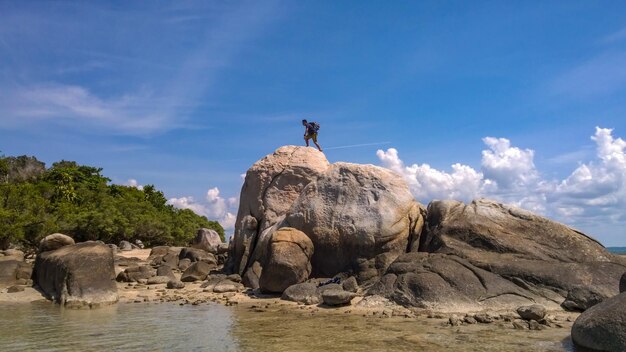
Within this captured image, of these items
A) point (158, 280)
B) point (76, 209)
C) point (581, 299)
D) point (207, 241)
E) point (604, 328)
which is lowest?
point (604, 328)

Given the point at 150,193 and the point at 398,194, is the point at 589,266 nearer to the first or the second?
the point at 398,194

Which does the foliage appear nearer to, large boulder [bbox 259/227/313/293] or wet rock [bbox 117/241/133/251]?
wet rock [bbox 117/241/133/251]

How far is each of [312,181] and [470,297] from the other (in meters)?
7.81

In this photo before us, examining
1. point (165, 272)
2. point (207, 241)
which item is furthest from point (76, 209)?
point (165, 272)

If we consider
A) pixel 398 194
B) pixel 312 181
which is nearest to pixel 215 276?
pixel 312 181

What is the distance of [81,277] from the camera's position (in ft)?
51.0

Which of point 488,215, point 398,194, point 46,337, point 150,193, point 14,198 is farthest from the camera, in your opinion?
point 150,193

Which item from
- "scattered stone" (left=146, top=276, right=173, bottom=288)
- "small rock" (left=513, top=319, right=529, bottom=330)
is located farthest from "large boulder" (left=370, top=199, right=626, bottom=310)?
"scattered stone" (left=146, top=276, right=173, bottom=288)

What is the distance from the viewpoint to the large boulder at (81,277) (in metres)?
15.2

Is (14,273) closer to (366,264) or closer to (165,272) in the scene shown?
(165,272)

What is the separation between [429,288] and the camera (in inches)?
533

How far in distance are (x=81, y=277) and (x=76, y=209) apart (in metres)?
25.7

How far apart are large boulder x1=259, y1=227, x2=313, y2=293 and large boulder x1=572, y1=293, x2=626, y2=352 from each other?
8818 millimetres

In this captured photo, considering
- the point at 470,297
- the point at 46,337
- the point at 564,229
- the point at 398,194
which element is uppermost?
the point at 398,194
